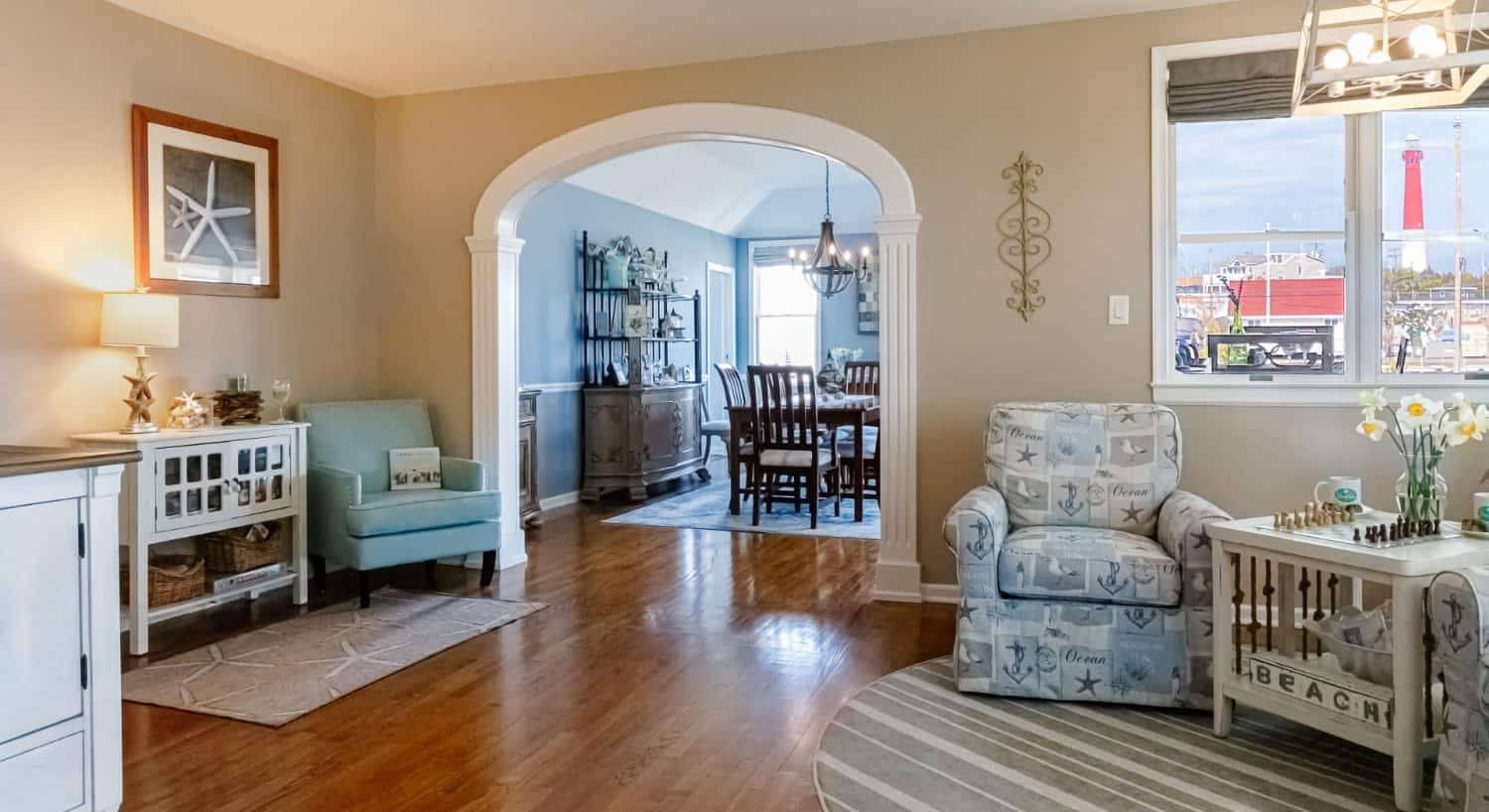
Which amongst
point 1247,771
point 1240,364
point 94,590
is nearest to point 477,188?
point 94,590

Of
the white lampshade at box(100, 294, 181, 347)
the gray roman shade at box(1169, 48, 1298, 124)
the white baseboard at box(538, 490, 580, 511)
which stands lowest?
the white baseboard at box(538, 490, 580, 511)

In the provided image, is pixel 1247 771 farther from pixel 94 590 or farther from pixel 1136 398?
pixel 94 590

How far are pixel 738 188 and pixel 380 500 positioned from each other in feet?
19.1

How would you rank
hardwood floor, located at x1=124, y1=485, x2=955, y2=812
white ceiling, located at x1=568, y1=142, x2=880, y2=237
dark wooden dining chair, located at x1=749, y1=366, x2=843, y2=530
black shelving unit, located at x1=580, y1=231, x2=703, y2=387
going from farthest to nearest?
white ceiling, located at x1=568, y1=142, x2=880, y2=237, black shelving unit, located at x1=580, y1=231, x2=703, y2=387, dark wooden dining chair, located at x1=749, y1=366, x2=843, y2=530, hardwood floor, located at x1=124, y1=485, x2=955, y2=812

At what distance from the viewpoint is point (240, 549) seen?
4.22m

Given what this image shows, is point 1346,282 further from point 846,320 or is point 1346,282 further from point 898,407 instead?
point 846,320

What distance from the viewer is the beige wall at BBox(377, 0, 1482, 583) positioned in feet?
12.9

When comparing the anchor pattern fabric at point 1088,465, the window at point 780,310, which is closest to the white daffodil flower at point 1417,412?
the anchor pattern fabric at point 1088,465

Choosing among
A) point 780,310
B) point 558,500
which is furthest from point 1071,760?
point 780,310

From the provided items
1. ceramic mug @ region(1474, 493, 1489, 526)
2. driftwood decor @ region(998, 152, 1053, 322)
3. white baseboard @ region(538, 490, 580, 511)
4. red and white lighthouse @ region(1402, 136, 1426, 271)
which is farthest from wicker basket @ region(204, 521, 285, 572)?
red and white lighthouse @ region(1402, 136, 1426, 271)

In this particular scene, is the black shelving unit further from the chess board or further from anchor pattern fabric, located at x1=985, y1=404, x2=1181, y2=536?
the chess board

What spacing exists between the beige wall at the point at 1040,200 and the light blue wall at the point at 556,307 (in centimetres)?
228

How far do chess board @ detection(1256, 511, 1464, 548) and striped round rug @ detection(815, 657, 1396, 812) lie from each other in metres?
0.60

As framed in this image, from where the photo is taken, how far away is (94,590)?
217 centimetres
